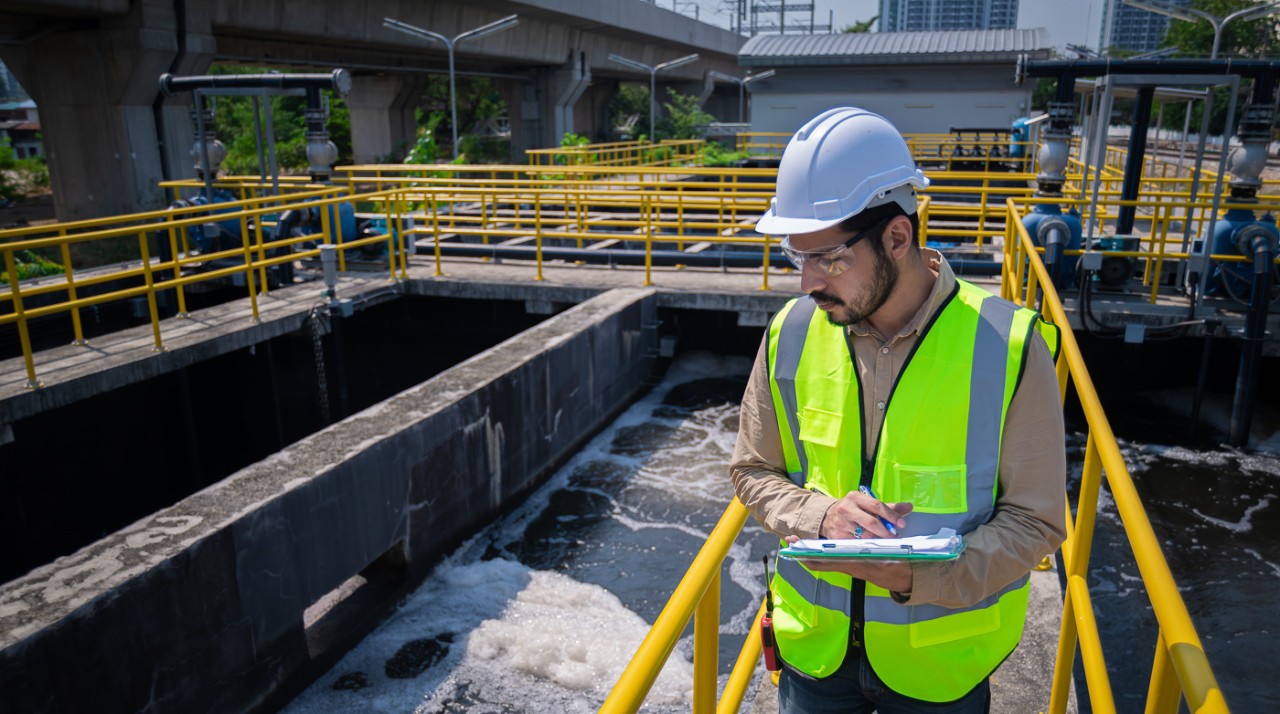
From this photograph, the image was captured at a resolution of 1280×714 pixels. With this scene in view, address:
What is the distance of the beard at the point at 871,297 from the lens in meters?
1.69

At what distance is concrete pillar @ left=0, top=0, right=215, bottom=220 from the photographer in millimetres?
16297

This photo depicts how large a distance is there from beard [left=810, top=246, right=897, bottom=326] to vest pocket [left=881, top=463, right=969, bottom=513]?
288 millimetres

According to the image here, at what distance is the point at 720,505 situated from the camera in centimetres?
753

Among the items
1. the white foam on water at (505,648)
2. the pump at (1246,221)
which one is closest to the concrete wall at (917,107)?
the pump at (1246,221)

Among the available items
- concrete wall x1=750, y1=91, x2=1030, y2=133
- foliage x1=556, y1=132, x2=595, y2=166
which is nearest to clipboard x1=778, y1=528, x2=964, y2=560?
foliage x1=556, y1=132, x2=595, y2=166

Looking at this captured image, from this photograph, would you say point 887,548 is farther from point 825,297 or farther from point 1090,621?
point 1090,621

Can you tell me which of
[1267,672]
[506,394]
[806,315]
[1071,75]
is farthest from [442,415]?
[1071,75]

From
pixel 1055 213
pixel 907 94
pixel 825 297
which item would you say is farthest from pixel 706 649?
pixel 907 94

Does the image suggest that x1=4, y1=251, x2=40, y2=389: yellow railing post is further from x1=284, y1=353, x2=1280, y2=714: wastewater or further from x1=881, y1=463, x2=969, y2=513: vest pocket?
x1=881, y1=463, x2=969, y2=513: vest pocket

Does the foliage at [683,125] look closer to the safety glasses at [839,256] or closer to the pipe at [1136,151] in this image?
the pipe at [1136,151]

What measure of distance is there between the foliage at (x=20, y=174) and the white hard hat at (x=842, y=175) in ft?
100

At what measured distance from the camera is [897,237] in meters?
1.69

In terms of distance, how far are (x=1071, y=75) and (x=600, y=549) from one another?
6.32m

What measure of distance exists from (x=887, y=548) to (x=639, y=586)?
4.88m
